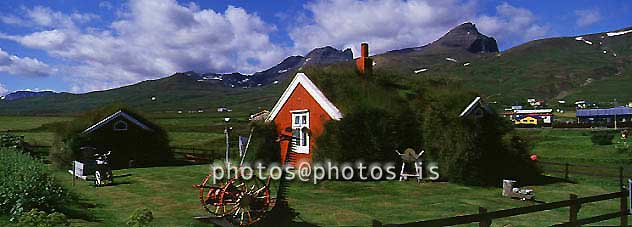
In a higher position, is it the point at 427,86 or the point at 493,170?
the point at 427,86

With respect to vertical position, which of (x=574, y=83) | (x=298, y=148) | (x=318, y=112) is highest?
(x=574, y=83)

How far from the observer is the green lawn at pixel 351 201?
12.2 meters

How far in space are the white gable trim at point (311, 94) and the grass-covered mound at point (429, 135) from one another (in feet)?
1.03

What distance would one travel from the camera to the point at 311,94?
71.2 feet

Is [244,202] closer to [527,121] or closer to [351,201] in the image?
[351,201]

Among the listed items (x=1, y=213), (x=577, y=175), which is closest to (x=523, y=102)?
(x=577, y=175)

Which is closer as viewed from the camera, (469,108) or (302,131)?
(469,108)

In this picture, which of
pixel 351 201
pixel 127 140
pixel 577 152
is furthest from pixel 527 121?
pixel 351 201

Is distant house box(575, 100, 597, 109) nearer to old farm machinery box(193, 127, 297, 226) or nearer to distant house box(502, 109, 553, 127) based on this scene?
distant house box(502, 109, 553, 127)

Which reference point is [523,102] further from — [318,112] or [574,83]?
[318,112]

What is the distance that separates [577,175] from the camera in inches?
922

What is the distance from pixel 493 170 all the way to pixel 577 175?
665cm

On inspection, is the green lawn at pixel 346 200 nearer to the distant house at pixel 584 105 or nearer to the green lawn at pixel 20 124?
the green lawn at pixel 20 124

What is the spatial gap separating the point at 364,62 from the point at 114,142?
51.7 ft
